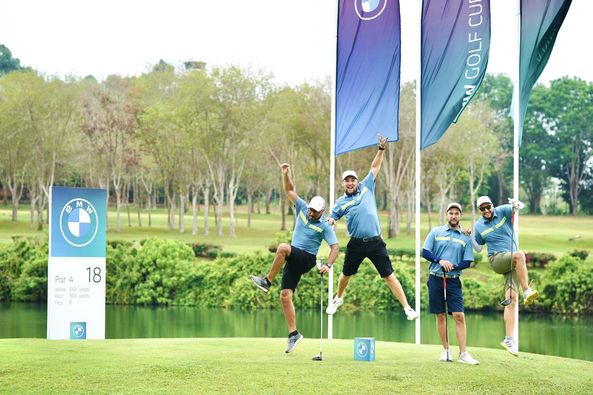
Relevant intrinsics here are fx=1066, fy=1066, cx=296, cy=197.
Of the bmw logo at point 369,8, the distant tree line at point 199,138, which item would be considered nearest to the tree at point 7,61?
the distant tree line at point 199,138

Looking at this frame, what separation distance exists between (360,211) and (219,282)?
24.8m

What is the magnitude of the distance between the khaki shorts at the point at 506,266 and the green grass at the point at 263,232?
37662 millimetres

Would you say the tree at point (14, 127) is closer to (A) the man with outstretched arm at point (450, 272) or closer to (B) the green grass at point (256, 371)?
(B) the green grass at point (256, 371)

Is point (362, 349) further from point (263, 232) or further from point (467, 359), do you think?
point (263, 232)

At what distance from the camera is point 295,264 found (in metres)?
13.7

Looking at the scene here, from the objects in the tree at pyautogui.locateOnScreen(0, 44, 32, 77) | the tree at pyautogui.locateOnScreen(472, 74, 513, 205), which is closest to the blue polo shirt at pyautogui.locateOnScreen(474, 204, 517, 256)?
the tree at pyautogui.locateOnScreen(472, 74, 513, 205)

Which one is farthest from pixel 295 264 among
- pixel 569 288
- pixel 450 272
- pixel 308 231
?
pixel 569 288

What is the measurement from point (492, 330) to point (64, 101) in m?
40.1

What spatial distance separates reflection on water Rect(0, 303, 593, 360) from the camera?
2941 cm

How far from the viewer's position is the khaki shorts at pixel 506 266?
14.5 m

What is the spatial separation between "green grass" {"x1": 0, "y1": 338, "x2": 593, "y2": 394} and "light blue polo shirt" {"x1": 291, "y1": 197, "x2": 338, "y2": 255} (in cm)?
148

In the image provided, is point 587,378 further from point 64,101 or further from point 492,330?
point 64,101

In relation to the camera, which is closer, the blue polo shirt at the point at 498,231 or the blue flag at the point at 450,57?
the blue polo shirt at the point at 498,231

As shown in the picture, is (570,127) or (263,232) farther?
(570,127)
